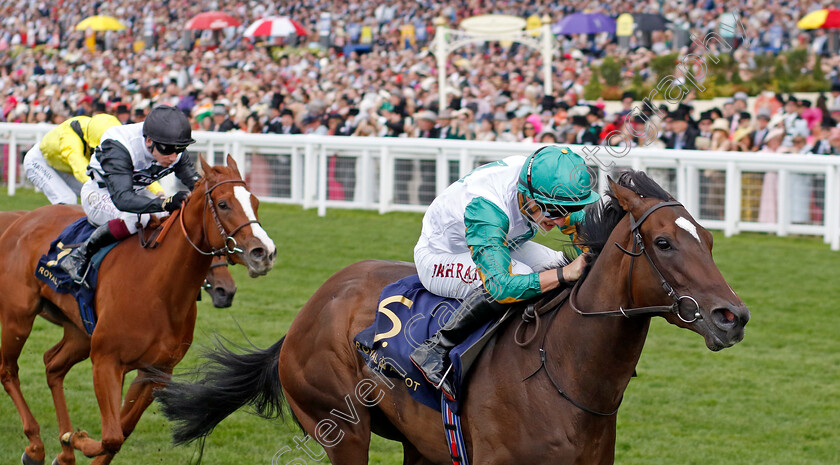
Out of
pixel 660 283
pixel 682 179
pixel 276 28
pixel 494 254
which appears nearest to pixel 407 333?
pixel 494 254

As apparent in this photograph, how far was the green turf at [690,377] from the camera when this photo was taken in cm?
515

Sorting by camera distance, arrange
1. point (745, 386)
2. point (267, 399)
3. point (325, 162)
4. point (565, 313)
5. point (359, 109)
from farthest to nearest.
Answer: point (359, 109)
point (325, 162)
point (745, 386)
point (267, 399)
point (565, 313)

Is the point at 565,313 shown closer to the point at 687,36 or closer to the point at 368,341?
the point at 368,341

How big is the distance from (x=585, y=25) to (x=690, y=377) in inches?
577

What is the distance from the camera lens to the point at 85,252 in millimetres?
4910

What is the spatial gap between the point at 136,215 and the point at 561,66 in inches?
611

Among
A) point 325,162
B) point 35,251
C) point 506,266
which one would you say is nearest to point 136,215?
point 35,251

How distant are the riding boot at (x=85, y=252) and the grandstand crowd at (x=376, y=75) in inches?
103

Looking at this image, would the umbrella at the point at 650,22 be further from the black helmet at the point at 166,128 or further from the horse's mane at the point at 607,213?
the horse's mane at the point at 607,213

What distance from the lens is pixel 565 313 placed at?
10.7 ft

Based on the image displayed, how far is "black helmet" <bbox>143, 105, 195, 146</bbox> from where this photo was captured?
4.78 metres

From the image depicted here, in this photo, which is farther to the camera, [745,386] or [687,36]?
[687,36]

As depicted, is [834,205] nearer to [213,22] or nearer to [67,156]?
[67,156]

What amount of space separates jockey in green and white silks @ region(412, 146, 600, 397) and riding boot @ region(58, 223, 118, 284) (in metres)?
1.87
